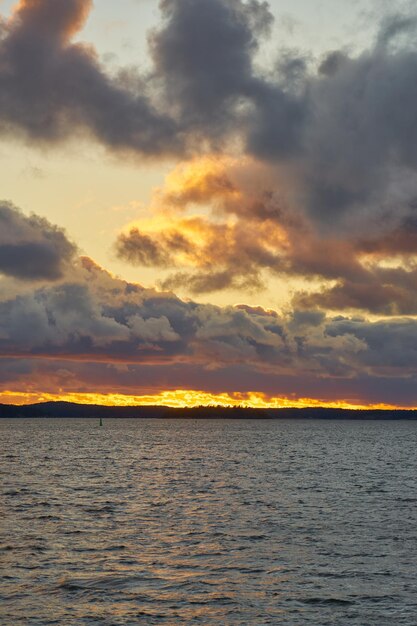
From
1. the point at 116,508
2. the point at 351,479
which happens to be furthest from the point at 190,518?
the point at 351,479

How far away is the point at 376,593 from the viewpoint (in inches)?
1337

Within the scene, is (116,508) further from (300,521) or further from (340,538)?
(340,538)

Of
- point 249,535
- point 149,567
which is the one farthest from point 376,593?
point 249,535

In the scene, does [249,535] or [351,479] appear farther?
[351,479]

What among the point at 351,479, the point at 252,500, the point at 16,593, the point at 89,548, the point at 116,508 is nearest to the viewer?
the point at 16,593

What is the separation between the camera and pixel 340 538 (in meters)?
48.2

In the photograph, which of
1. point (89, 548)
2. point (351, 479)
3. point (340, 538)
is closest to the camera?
point (89, 548)

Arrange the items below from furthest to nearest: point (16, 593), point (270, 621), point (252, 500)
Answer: point (252, 500), point (16, 593), point (270, 621)

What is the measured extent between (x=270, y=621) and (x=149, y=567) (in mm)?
11115

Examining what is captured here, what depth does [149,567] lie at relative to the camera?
38.7 metres

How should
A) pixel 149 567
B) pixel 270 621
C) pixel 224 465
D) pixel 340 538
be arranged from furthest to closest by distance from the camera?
pixel 224 465 < pixel 340 538 < pixel 149 567 < pixel 270 621

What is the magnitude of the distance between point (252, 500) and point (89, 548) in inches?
1124

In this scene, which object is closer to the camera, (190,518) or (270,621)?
(270,621)

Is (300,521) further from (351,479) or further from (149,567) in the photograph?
(351,479)
